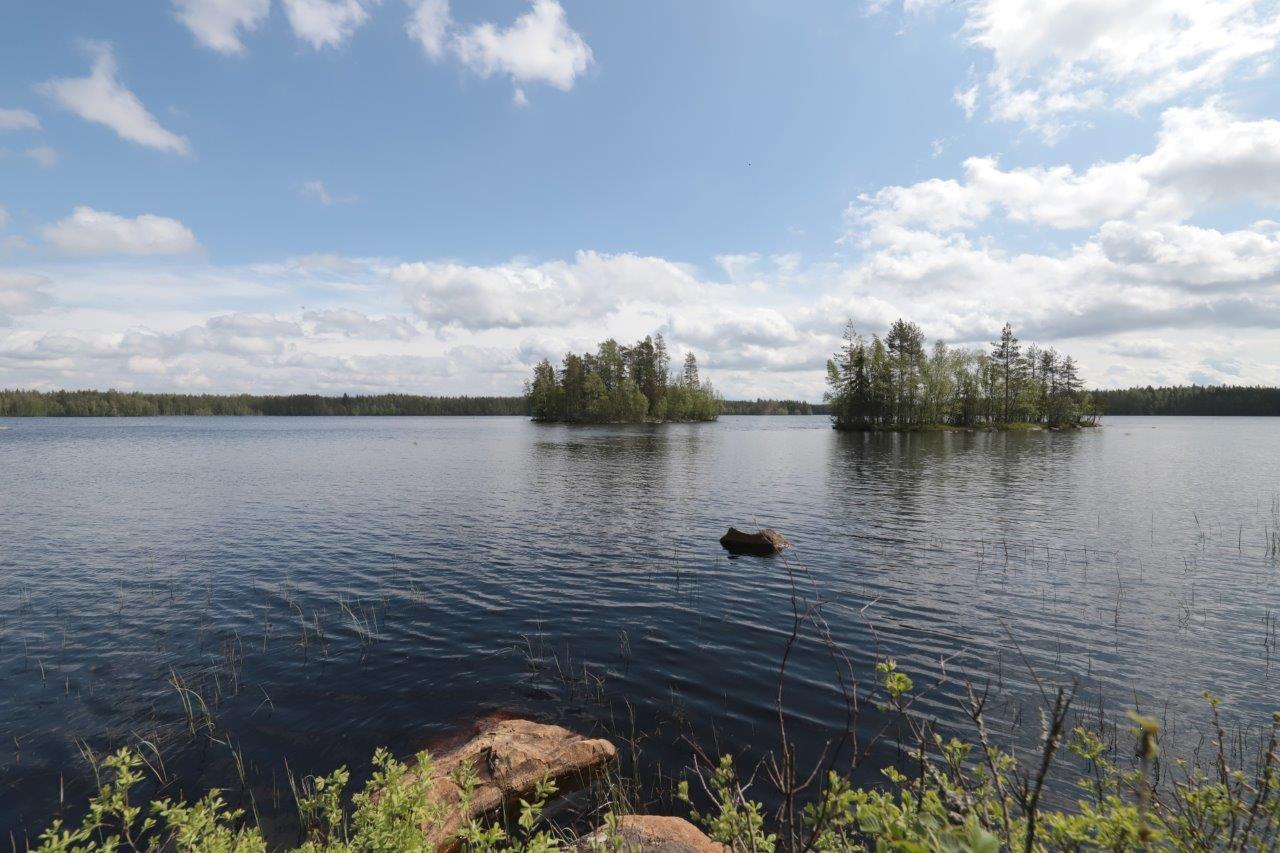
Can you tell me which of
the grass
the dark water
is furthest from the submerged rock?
the grass

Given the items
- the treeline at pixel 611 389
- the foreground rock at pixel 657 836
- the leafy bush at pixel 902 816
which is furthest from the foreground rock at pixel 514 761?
the treeline at pixel 611 389

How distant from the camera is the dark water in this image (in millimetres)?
12508

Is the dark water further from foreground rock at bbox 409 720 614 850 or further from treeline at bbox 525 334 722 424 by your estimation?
treeline at bbox 525 334 722 424

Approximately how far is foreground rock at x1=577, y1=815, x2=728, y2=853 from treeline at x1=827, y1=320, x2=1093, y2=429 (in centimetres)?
12239

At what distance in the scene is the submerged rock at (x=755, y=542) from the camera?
2584cm

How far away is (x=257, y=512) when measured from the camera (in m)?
35.7

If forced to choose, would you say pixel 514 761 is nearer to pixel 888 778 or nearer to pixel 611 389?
pixel 888 778

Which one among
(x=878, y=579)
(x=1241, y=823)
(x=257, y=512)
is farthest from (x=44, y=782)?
(x=257, y=512)

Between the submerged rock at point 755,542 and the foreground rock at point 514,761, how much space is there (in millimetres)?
15785

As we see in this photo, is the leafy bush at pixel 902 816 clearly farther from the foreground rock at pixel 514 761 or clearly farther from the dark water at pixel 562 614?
the dark water at pixel 562 614

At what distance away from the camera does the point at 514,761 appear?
1016 centimetres

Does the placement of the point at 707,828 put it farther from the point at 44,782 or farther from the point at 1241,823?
the point at 44,782

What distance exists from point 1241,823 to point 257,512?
139ft

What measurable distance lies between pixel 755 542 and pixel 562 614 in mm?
10473
